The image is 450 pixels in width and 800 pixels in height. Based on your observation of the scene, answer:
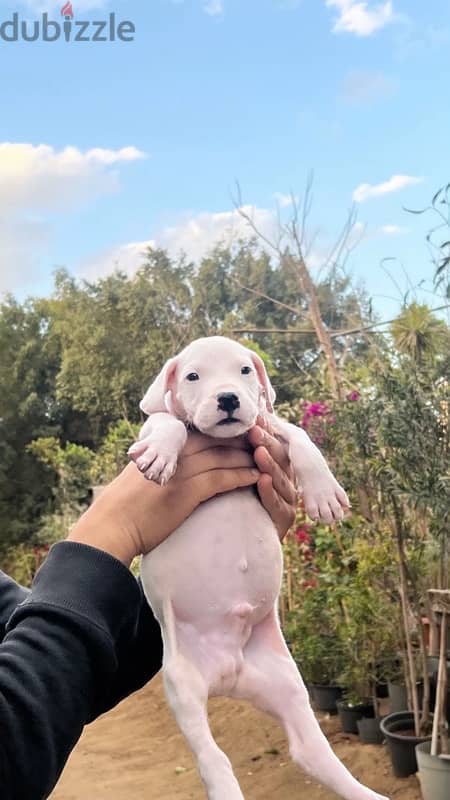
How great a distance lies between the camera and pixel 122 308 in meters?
16.7

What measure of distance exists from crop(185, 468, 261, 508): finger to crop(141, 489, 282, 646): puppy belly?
24mm

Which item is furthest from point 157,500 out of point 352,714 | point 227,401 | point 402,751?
point 352,714

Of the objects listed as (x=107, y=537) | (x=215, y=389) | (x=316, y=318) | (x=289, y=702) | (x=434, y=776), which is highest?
(x=316, y=318)

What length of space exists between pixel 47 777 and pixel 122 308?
15729 mm

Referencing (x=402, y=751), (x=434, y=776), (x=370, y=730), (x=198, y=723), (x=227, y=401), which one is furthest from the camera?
(x=370, y=730)

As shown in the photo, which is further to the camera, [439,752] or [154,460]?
[439,752]

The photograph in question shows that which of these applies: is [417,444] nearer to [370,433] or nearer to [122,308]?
[370,433]

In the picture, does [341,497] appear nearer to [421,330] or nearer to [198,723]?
[198,723]

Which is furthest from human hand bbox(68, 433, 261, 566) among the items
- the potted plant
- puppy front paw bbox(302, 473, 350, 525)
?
the potted plant

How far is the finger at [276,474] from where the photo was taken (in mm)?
1535

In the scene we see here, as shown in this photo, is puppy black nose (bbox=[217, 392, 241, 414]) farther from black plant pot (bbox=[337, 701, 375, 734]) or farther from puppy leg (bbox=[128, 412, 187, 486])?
black plant pot (bbox=[337, 701, 375, 734])

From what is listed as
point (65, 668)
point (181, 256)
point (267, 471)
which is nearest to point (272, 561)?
point (267, 471)

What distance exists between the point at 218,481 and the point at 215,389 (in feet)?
0.54

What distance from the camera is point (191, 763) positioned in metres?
5.69
